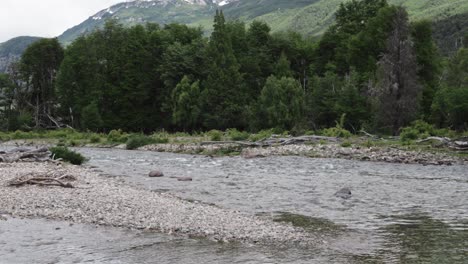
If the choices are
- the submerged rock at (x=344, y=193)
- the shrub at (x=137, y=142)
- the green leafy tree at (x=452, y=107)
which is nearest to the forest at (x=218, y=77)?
the green leafy tree at (x=452, y=107)

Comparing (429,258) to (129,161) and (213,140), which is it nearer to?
(129,161)

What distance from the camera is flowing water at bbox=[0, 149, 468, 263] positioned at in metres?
12.3

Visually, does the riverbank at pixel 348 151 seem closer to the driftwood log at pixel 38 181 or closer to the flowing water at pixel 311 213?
the flowing water at pixel 311 213

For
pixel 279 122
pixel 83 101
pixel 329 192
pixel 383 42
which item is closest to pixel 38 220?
pixel 329 192

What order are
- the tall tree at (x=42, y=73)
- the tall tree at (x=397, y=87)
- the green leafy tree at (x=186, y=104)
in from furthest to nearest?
the tall tree at (x=42, y=73) < the green leafy tree at (x=186, y=104) < the tall tree at (x=397, y=87)

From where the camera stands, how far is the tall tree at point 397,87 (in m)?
51.9

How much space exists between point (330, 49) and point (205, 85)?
70.1 feet

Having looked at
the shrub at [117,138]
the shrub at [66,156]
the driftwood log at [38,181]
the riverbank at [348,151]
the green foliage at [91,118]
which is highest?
the driftwood log at [38,181]

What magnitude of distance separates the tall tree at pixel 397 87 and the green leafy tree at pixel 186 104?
2828cm

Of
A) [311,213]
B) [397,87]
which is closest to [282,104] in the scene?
[397,87]

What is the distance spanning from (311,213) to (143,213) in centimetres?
601

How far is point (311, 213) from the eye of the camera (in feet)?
60.5

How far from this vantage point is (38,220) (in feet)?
51.3

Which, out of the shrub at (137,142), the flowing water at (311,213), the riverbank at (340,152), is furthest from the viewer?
the shrub at (137,142)
